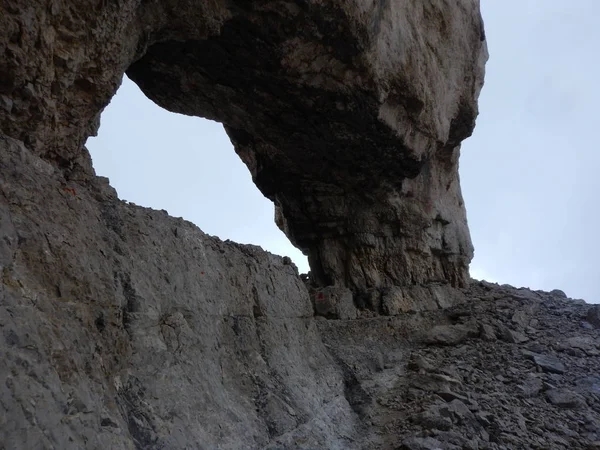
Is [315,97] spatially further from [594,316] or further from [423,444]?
[594,316]

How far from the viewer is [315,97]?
6773 millimetres

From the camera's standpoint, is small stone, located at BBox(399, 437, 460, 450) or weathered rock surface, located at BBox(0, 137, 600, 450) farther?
small stone, located at BBox(399, 437, 460, 450)

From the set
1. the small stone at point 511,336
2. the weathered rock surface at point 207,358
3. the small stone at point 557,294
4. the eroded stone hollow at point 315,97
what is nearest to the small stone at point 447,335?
the weathered rock surface at point 207,358

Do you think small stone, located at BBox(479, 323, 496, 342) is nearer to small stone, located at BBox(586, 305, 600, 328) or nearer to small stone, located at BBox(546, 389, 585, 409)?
small stone, located at BBox(546, 389, 585, 409)

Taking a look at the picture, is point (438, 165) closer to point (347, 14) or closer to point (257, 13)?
point (347, 14)

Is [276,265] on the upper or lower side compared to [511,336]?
lower

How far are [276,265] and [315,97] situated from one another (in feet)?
8.10

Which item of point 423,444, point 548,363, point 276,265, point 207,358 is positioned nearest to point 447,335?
point 548,363

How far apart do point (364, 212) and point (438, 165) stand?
8.26ft

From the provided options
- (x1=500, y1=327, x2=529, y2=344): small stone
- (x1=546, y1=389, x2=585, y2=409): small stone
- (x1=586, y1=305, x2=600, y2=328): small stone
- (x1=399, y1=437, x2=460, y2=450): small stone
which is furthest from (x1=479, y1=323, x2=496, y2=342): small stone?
(x1=399, y1=437, x2=460, y2=450): small stone

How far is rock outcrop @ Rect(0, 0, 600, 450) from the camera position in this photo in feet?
9.20

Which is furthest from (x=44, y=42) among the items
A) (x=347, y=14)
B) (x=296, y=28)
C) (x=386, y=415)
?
(x=386, y=415)

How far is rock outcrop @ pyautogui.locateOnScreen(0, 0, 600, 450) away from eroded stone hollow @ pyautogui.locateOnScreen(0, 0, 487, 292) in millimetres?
29

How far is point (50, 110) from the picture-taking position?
11.7 ft
